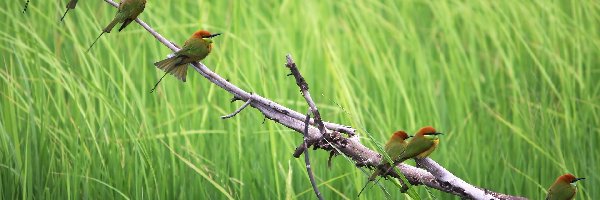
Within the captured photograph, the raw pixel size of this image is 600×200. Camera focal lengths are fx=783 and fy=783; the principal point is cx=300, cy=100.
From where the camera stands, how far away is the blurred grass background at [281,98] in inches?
131

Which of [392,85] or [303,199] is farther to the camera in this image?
[392,85]

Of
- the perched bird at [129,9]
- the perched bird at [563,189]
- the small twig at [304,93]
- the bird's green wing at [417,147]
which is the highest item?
the perched bird at [129,9]

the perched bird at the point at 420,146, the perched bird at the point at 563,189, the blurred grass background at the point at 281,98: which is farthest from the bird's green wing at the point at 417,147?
the blurred grass background at the point at 281,98

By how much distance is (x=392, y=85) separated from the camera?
4.52 meters

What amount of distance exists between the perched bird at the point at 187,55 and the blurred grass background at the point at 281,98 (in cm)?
78

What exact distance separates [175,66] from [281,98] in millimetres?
2140

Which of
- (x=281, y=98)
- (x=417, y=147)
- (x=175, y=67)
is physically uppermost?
(x=175, y=67)

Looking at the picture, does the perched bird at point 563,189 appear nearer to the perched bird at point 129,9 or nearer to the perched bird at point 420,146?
the perched bird at point 420,146

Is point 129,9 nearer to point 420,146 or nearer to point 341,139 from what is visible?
point 341,139

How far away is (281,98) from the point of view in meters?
4.12

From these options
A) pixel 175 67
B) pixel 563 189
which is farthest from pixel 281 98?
pixel 563 189

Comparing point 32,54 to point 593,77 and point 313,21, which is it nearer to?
point 313,21

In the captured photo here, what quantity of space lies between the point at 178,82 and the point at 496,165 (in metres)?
1.73

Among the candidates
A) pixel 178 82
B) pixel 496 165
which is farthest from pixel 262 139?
pixel 496 165
